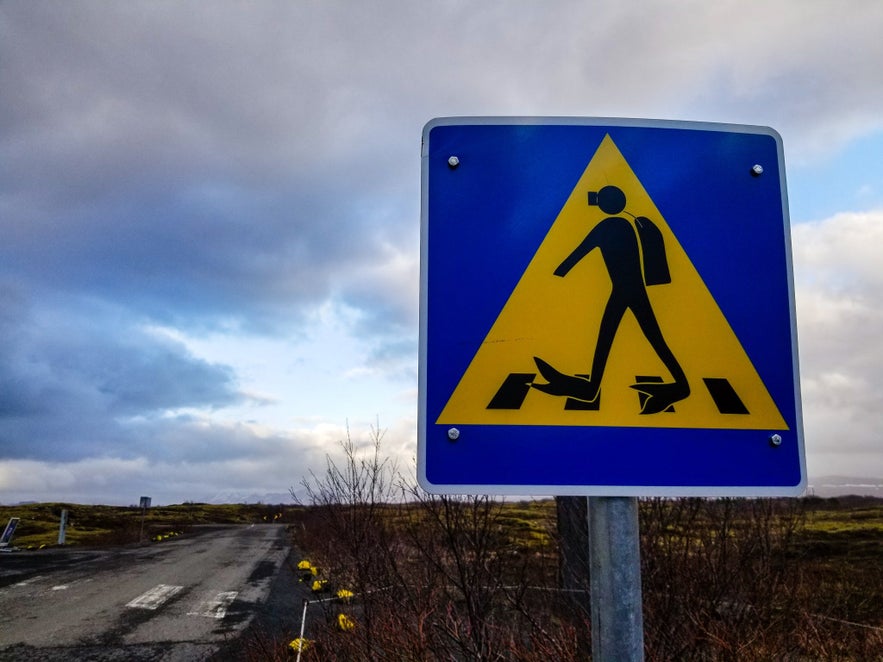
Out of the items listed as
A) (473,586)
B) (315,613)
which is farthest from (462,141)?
(315,613)

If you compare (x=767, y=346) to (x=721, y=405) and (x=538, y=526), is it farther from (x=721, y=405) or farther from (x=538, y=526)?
(x=538, y=526)

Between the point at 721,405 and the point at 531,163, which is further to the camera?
the point at 531,163

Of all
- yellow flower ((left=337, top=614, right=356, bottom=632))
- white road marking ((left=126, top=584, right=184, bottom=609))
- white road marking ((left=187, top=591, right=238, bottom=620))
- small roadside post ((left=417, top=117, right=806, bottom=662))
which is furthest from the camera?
white road marking ((left=126, top=584, right=184, bottom=609))

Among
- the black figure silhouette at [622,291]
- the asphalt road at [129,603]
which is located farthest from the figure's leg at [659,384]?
the asphalt road at [129,603]

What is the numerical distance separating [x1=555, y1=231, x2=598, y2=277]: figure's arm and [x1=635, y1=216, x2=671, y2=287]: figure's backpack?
0.38 feet

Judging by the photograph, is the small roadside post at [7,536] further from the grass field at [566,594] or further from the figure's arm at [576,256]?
the figure's arm at [576,256]

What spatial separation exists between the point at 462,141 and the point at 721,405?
83 centimetres

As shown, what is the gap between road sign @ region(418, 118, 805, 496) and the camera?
1281 mm

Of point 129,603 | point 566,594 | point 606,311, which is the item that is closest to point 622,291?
point 606,311

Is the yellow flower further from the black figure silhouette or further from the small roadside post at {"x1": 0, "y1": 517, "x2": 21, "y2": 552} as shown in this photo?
the small roadside post at {"x1": 0, "y1": 517, "x2": 21, "y2": 552}

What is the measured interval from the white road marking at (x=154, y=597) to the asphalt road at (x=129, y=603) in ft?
0.07

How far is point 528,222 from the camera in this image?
1.39 meters

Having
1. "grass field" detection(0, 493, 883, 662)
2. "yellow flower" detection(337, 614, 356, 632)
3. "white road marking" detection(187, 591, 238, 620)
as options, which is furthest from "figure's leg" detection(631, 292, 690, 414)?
"white road marking" detection(187, 591, 238, 620)

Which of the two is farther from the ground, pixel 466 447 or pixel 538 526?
pixel 466 447
